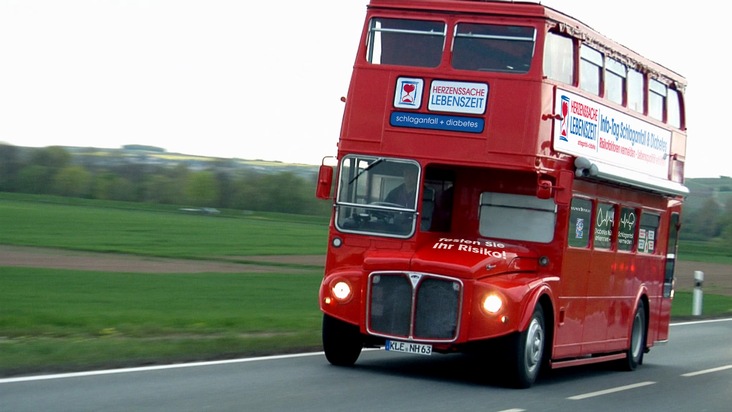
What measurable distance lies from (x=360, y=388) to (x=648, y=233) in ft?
23.9

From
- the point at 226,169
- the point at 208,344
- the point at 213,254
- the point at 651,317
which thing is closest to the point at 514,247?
the point at 208,344

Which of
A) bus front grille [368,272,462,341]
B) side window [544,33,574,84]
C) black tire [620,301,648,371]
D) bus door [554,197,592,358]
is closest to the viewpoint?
bus front grille [368,272,462,341]

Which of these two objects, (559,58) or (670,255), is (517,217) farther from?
(670,255)

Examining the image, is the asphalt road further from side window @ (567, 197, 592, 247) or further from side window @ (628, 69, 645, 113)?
side window @ (628, 69, 645, 113)

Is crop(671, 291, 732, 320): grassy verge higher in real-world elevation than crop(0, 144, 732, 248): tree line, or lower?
lower

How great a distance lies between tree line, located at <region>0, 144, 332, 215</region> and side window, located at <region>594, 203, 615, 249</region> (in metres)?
75.5

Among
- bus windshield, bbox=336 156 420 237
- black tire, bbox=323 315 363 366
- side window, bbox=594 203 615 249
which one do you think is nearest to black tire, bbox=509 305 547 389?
bus windshield, bbox=336 156 420 237

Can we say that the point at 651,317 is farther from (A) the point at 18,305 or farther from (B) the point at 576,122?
(A) the point at 18,305

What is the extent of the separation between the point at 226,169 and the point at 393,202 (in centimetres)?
10285

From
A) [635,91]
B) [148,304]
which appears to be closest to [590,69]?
[635,91]

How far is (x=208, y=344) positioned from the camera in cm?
1455

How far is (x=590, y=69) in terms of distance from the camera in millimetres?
13898

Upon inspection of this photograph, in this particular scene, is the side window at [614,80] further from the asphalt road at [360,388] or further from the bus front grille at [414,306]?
the bus front grille at [414,306]

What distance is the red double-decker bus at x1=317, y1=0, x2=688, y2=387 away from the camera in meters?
11.8
